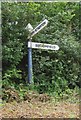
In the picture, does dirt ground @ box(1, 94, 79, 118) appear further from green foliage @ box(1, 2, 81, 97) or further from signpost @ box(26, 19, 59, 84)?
signpost @ box(26, 19, 59, 84)

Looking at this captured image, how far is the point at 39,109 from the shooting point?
2645mm

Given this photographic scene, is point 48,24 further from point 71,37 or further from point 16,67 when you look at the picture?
point 16,67

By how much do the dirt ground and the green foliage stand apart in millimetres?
303

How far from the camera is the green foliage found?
335cm

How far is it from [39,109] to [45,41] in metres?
1.04

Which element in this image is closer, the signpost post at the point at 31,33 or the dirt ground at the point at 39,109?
the dirt ground at the point at 39,109

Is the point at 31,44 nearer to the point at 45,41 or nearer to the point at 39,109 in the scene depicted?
the point at 45,41

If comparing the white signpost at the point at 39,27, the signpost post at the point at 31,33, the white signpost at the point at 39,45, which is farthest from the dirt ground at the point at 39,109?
the white signpost at the point at 39,27

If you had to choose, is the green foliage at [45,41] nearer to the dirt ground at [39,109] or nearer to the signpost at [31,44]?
the signpost at [31,44]

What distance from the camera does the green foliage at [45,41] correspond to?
335 cm

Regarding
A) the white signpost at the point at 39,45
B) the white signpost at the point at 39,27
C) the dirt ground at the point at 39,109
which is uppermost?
the white signpost at the point at 39,27

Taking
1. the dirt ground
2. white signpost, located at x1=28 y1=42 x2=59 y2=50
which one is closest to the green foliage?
white signpost, located at x1=28 y1=42 x2=59 y2=50

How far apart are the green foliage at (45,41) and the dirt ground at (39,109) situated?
0.30 m

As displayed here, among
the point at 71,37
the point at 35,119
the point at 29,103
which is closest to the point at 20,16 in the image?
the point at 71,37
